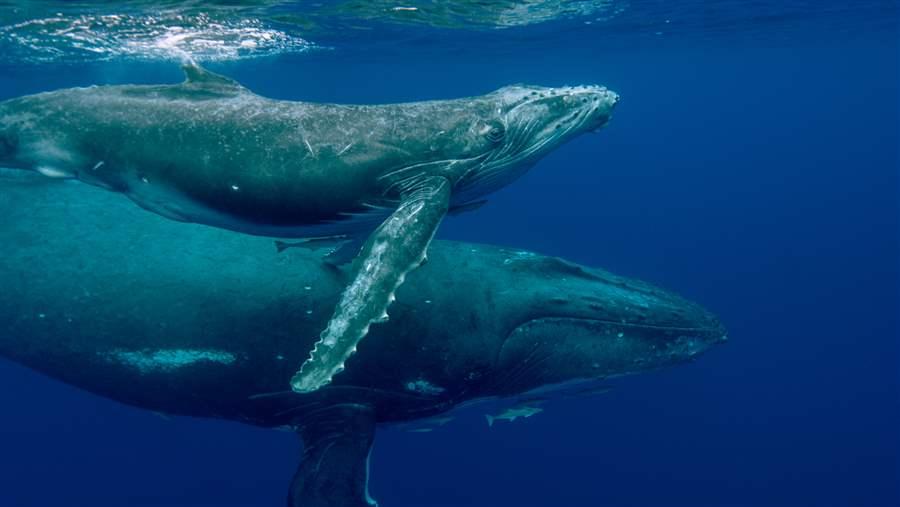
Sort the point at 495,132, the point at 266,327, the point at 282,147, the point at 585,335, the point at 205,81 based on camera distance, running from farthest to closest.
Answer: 1. the point at 585,335
2. the point at 266,327
3. the point at 205,81
4. the point at 495,132
5. the point at 282,147

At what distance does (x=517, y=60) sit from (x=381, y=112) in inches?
1643

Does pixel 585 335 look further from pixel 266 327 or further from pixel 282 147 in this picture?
pixel 282 147

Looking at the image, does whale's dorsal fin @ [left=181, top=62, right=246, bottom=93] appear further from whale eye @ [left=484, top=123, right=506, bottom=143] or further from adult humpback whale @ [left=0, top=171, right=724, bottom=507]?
whale eye @ [left=484, top=123, right=506, bottom=143]

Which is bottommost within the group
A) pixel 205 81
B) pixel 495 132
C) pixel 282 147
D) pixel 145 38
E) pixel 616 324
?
pixel 616 324

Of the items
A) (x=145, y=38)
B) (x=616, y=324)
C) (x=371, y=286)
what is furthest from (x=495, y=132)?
(x=145, y=38)

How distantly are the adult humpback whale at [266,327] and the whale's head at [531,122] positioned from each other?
2.44 meters

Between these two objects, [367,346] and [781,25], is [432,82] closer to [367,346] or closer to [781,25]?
[781,25]

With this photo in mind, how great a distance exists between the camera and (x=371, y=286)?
4590mm

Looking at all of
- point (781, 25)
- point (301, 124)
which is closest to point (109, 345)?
point (301, 124)

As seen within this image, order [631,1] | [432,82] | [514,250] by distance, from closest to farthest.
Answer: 1. [514,250]
2. [631,1]
3. [432,82]

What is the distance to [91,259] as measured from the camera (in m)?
7.93

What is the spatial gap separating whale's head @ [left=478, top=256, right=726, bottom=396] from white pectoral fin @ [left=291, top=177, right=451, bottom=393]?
3502mm

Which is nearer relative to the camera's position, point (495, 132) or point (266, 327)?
point (495, 132)

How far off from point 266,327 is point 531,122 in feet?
13.7
